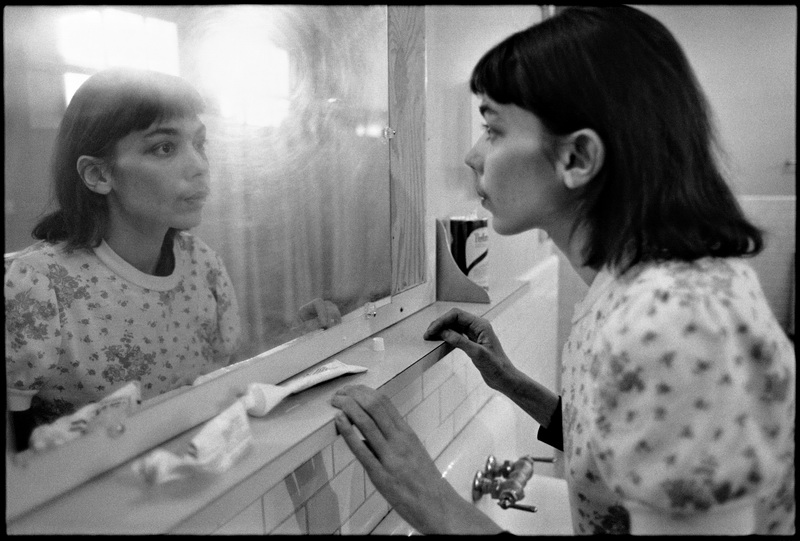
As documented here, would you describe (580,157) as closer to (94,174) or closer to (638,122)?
(638,122)

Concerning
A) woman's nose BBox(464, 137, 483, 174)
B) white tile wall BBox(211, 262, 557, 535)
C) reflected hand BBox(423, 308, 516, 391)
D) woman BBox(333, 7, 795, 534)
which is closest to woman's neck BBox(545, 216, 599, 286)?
woman BBox(333, 7, 795, 534)

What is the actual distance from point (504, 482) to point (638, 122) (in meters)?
0.80

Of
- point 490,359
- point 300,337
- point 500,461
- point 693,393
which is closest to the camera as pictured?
point 693,393

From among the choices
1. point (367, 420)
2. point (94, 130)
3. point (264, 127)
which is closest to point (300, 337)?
point (367, 420)

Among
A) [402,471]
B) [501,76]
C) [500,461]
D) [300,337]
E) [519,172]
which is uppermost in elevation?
[501,76]

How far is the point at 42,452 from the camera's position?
21.2 inches

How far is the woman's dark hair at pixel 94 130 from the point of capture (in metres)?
0.56

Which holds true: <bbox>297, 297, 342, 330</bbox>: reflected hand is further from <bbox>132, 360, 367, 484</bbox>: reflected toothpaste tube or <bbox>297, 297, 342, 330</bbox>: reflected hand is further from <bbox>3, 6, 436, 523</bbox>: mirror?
<bbox>132, 360, 367, 484</bbox>: reflected toothpaste tube

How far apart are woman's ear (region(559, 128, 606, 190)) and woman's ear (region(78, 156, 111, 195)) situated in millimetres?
473

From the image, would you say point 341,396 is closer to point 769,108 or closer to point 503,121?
point 503,121

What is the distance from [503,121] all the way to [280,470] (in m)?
0.46

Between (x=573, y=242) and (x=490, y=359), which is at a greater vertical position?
(x=573, y=242)

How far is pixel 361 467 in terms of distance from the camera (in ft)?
3.22

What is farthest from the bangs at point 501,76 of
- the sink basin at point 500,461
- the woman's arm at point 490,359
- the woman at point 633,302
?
the sink basin at point 500,461
